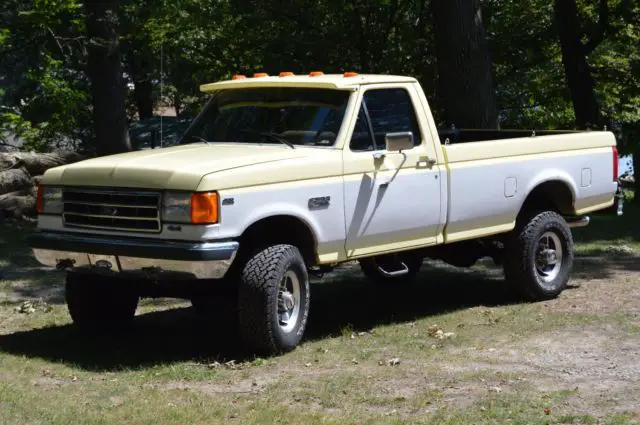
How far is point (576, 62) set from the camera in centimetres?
2095

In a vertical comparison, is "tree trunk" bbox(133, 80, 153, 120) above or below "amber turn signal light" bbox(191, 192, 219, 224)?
above

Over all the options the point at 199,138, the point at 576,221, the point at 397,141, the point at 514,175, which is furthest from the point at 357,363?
the point at 576,221

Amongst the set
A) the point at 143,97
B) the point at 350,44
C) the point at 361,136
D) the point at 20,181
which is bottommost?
the point at 20,181

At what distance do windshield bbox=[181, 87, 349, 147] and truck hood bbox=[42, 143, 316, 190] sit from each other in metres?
0.19

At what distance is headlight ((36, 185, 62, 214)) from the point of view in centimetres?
855

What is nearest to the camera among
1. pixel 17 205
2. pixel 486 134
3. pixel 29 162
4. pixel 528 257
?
pixel 528 257

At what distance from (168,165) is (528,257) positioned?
3.80 m

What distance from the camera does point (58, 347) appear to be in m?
8.67

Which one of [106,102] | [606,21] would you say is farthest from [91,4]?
[606,21]

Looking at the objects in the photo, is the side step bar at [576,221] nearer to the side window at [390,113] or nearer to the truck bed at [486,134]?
the truck bed at [486,134]

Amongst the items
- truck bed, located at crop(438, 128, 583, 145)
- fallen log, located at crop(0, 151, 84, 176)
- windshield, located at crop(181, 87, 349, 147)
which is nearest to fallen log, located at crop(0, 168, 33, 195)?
fallen log, located at crop(0, 151, 84, 176)

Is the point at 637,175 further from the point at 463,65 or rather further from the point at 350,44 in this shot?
the point at 463,65


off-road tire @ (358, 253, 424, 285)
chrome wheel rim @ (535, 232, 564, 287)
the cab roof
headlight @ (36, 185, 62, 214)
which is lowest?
off-road tire @ (358, 253, 424, 285)

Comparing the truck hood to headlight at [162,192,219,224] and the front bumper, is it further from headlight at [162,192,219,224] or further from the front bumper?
the front bumper
